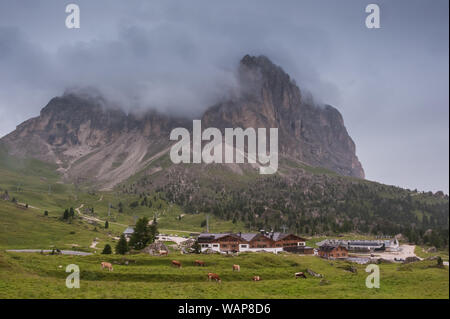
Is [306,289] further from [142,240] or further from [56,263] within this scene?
[142,240]

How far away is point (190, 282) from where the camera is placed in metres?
48.3

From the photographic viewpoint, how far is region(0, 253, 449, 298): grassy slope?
124ft

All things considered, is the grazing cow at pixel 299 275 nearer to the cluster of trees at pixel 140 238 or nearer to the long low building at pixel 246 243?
the cluster of trees at pixel 140 238

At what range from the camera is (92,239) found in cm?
14088

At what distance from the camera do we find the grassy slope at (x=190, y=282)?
3784 centimetres

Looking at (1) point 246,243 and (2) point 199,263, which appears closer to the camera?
(2) point 199,263

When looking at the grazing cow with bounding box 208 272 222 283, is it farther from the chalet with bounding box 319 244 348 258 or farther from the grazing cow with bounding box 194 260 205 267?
the chalet with bounding box 319 244 348 258

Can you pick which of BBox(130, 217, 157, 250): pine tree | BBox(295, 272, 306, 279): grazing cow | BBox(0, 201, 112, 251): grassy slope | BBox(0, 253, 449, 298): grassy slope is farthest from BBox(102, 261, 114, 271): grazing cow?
BBox(0, 201, 112, 251): grassy slope

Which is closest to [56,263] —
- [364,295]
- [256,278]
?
[256,278]

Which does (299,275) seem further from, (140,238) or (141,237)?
(140,238)

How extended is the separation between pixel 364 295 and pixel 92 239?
128 metres

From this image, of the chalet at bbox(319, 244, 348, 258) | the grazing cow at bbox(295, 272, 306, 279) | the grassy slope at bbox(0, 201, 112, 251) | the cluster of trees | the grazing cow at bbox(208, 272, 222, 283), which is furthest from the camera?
the chalet at bbox(319, 244, 348, 258)

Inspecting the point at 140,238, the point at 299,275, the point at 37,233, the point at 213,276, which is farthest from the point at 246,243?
the point at 37,233

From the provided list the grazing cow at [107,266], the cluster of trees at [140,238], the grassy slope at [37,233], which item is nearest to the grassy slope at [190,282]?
the grazing cow at [107,266]
